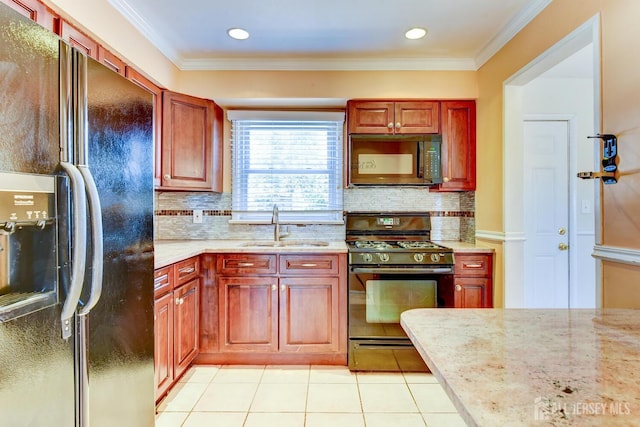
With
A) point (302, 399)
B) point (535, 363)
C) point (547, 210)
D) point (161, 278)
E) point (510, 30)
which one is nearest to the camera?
point (535, 363)

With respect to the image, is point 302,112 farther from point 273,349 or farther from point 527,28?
point 273,349

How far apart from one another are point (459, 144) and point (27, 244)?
2.77 m

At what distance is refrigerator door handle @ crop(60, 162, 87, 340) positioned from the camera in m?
0.97

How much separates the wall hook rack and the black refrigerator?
6.30 feet

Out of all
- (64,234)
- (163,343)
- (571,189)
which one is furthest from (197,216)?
(571,189)

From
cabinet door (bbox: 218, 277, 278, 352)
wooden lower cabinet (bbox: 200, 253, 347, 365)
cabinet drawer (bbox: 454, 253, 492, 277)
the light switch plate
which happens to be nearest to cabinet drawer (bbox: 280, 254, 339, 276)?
wooden lower cabinet (bbox: 200, 253, 347, 365)

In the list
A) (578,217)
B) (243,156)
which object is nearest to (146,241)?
(243,156)

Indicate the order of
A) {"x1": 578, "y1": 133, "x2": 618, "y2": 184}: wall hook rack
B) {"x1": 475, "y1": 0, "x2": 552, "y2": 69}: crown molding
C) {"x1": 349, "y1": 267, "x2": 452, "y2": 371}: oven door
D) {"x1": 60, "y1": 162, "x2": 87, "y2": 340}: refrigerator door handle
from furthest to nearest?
{"x1": 349, "y1": 267, "x2": 452, "y2": 371}: oven door < {"x1": 475, "y1": 0, "x2": 552, "y2": 69}: crown molding < {"x1": 578, "y1": 133, "x2": 618, "y2": 184}: wall hook rack < {"x1": 60, "y1": 162, "x2": 87, "y2": 340}: refrigerator door handle

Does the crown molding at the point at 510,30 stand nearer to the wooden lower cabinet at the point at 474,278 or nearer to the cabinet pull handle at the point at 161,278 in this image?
the wooden lower cabinet at the point at 474,278

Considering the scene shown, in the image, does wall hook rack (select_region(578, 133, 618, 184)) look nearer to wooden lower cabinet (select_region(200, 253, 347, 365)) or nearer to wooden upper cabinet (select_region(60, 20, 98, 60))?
wooden lower cabinet (select_region(200, 253, 347, 365))

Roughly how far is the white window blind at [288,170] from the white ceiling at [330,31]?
21.9 inches

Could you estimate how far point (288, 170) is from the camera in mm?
3012

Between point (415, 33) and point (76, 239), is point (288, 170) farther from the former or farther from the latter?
Result: point (76, 239)

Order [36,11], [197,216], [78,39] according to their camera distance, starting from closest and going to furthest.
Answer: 1. [36,11]
2. [78,39]
3. [197,216]
